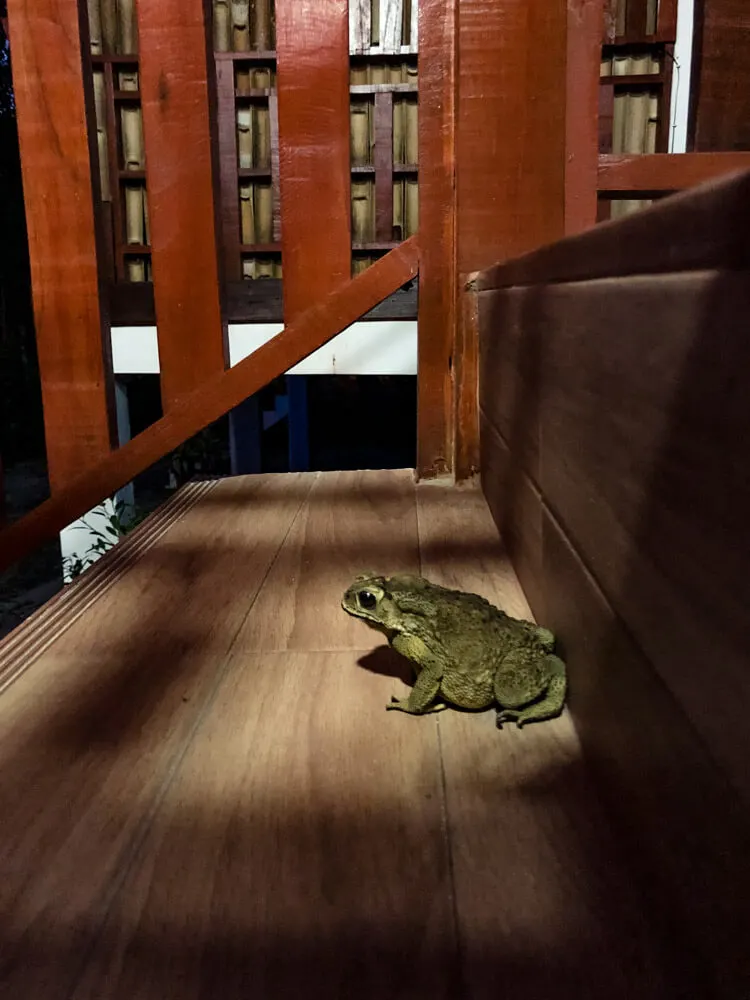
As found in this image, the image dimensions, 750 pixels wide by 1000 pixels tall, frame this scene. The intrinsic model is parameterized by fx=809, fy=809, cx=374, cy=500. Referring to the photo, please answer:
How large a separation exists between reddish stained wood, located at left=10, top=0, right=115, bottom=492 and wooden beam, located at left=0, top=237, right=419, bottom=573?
68 millimetres

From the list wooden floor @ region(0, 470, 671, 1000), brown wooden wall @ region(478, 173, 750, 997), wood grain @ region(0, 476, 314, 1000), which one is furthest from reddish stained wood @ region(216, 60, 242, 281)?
brown wooden wall @ region(478, 173, 750, 997)

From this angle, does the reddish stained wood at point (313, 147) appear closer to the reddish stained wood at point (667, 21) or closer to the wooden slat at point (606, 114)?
the wooden slat at point (606, 114)

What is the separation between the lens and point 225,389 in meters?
1.83

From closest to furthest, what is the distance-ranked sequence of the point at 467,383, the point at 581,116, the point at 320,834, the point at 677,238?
the point at 677,238 < the point at 320,834 < the point at 581,116 < the point at 467,383

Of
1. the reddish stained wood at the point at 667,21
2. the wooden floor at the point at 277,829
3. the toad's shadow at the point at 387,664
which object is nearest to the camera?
the wooden floor at the point at 277,829

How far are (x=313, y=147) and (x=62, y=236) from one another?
0.58m

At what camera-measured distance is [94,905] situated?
0.65 m

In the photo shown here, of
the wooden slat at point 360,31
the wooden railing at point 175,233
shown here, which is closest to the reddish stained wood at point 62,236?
the wooden railing at point 175,233

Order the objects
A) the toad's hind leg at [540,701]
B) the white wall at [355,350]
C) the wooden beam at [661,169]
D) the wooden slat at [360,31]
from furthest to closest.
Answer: the wooden slat at [360,31], the white wall at [355,350], the wooden beam at [661,169], the toad's hind leg at [540,701]

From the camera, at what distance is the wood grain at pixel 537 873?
0.56 metres

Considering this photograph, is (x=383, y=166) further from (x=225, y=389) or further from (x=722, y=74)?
(x=225, y=389)

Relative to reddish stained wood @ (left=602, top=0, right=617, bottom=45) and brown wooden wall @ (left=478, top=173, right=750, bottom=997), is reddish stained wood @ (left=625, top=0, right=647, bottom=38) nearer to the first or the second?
reddish stained wood @ (left=602, top=0, right=617, bottom=45)

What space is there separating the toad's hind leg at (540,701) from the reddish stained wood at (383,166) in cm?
395

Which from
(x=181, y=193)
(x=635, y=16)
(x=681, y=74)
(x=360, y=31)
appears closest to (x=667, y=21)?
(x=635, y=16)
